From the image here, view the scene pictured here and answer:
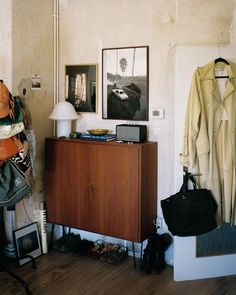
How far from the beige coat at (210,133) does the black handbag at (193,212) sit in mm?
115

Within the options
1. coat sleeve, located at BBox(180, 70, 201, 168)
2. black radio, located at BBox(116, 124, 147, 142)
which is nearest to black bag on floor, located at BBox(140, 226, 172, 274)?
coat sleeve, located at BBox(180, 70, 201, 168)

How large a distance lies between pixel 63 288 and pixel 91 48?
2.26 metres

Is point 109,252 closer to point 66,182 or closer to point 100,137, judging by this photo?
point 66,182

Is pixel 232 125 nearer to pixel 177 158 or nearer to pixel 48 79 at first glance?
pixel 177 158

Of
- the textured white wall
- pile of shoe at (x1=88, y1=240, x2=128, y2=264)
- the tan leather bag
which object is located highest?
the textured white wall

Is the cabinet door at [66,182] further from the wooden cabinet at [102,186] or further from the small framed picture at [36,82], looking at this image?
the small framed picture at [36,82]

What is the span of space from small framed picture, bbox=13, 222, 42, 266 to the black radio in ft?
4.00

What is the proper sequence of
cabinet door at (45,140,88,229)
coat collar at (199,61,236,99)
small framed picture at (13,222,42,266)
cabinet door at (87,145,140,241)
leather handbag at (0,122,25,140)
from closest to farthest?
leather handbag at (0,122,25,140) < coat collar at (199,61,236,99) < cabinet door at (87,145,140,241) < small framed picture at (13,222,42,266) < cabinet door at (45,140,88,229)

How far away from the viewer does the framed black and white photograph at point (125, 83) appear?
341cm

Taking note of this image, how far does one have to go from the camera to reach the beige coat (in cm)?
290

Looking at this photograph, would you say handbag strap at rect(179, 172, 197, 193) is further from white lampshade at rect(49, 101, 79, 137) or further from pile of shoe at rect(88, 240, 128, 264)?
white lampshade at rect(49, 101, 79, 137)

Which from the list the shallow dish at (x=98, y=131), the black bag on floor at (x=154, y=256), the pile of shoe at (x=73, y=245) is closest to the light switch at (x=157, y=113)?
the shallow dish at (x=98, y=131)

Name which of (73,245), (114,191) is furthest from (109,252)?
(114,191)

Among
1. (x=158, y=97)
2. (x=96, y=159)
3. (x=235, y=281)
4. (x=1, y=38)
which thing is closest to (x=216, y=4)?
(x=158, y=97)
